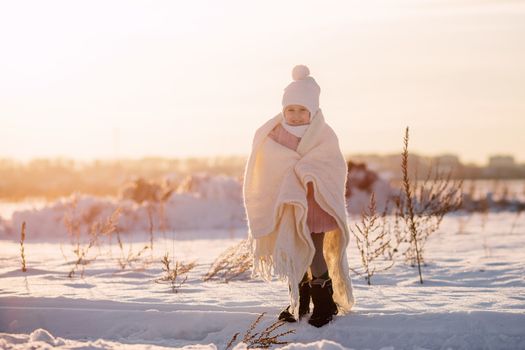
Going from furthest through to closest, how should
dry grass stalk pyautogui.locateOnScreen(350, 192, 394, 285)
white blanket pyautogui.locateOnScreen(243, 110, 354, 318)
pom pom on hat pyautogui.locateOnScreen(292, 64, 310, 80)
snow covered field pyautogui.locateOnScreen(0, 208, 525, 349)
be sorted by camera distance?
1. dry grass stalk pyautogui.locateOnScreen(350, 192, 394, 285)
2. pom pom on hat pyautogui.locateOnScreen(292, 64, 310, 80)
3. white blanket pyautogui.locateOnScreen(243, 110, 354, 318)
4. snow covered field pyautogui.locateOnScreen(0, 208, 525, 349)

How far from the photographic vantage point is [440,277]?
7023 mm

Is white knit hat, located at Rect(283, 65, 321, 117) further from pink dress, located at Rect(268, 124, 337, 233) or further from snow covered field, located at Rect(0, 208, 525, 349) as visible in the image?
snow covered field, located at Rect(0, 208, 525, 349)

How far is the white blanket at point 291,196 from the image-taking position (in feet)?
16.2

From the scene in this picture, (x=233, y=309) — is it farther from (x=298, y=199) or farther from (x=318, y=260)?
(x=298, y=199)

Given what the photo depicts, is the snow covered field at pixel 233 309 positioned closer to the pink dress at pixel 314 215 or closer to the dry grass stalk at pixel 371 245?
the dry grass stalk at pixel 371 245

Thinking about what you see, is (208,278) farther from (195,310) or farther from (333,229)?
(333,229)

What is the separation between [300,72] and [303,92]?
0.22 m

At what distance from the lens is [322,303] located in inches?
198

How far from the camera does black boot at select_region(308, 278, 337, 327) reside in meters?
5.00

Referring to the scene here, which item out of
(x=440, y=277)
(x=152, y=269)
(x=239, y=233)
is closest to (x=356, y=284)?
(x=440, y=277)

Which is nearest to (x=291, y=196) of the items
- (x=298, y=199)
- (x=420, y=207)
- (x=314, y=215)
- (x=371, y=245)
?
(x=298, y=199)

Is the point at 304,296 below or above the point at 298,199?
below

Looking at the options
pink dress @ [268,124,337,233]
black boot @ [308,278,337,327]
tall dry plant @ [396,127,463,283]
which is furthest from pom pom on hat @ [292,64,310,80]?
black boot @ [308,278,337,327]

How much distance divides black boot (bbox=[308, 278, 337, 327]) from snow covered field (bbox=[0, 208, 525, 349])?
2.5 inches
